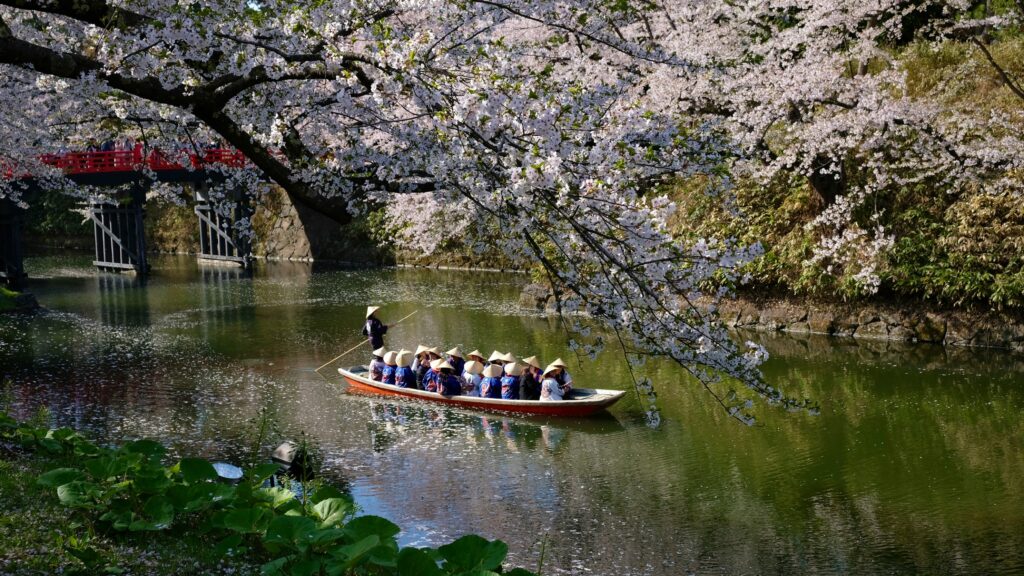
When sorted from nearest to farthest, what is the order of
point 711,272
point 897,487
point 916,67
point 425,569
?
1. point 425,569
2. point 711,272
3. point 897,487
4. point 916,67

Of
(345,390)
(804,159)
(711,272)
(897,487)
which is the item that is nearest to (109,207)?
(345,390)

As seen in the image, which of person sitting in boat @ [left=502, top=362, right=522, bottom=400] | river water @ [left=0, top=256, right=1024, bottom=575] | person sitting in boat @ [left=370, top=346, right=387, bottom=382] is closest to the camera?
river water @ [left=0, top=256, right=1024, bottom=575]

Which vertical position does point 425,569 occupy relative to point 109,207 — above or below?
below

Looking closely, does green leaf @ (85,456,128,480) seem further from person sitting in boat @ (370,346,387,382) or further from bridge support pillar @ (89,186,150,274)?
bridge support pillar @ (89,186,150,274)

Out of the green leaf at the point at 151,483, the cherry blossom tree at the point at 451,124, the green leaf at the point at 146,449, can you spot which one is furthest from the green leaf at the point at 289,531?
the green leaf at the point at 146,449

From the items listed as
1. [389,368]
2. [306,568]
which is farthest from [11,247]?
[306,568]

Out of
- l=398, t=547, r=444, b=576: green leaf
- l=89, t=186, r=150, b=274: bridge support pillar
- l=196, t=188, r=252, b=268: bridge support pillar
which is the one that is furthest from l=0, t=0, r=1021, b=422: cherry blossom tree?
l=196, t=188, r=252, b=268: bridge support pillar

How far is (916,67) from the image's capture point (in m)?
19.4

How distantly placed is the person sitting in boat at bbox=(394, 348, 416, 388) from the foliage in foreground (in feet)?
24.5

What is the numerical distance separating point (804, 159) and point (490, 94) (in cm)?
1288

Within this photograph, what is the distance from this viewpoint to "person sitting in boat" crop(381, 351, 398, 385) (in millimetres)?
13750

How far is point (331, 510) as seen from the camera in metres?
5.09

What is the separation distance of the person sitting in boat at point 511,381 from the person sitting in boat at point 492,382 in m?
0.09

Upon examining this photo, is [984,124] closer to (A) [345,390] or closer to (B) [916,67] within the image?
(B) [916,67]
